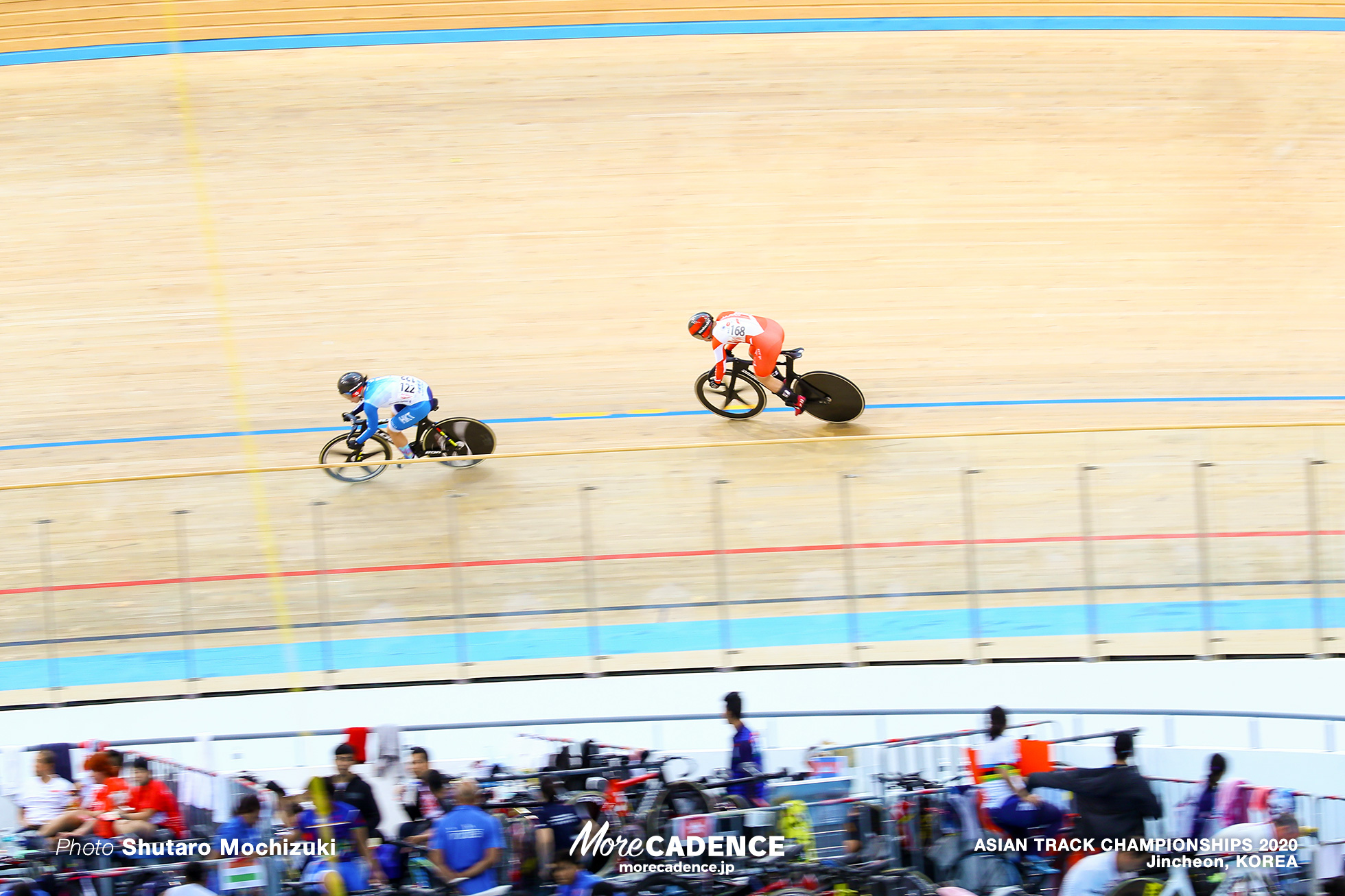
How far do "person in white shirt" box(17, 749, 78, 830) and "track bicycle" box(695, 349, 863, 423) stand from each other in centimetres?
447

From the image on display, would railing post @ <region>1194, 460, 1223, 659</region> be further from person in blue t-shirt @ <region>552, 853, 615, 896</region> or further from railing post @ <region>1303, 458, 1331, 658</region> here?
person in blue t-shirt @ <region>552, 853, 615, 896</region>

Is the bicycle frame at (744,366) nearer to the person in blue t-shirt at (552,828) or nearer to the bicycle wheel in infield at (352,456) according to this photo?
the bicycle wheel in infield at (352,456)

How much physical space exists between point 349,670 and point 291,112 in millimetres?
6819

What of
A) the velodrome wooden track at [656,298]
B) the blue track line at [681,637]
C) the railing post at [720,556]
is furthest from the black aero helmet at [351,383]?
the railing post at [720,556]

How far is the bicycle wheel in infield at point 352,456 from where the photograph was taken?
643cm

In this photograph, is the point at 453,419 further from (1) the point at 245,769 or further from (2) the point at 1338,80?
(2) the point at 1338,80

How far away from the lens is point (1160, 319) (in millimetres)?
9328

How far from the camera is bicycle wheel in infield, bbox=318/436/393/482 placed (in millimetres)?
6430

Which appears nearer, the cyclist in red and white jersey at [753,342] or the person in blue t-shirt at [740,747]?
the person in blue t-shirt at [740,747]

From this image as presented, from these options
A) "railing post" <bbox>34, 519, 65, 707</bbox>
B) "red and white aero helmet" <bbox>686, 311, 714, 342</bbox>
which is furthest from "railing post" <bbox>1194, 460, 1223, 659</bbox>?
"railing post" <bbox>34, 519, 65, 707</bbox>

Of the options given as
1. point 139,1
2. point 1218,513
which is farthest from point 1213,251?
point 139,1

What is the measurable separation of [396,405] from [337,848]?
3.21m

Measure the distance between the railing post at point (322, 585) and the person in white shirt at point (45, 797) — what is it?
1.37 metres

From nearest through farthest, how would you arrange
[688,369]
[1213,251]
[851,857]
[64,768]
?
[851,857] < [64,768] < [688,369] < [1213,251]
